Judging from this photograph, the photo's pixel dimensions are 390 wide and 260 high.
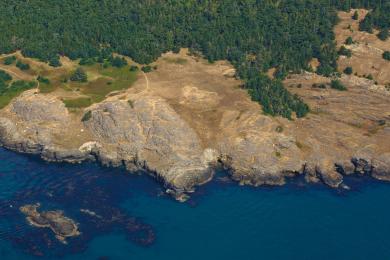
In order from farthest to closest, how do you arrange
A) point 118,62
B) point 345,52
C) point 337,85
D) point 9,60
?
point 345,52
point 9,60
point 118,62
point 337,85

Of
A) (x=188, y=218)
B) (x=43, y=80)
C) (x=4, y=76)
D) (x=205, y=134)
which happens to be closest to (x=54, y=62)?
(x=43, y=80)

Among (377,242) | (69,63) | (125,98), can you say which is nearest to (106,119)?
(125,98)

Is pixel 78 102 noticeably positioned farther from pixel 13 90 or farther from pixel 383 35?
pixel 383 35

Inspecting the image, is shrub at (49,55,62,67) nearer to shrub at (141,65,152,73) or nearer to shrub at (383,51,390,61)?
shrub at (141,65,152,73)

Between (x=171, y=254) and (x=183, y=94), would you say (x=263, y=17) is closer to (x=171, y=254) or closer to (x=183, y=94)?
(x=183, y=94)

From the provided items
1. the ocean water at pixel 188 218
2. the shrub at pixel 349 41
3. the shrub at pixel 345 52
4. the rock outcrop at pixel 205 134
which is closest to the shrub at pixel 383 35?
the shrub at pixel 349 41

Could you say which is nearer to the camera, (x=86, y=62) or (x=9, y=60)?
(x=9, y=60)

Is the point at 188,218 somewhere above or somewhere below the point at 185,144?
below
